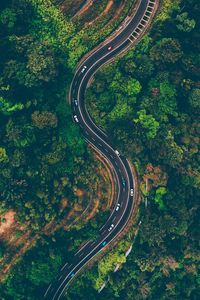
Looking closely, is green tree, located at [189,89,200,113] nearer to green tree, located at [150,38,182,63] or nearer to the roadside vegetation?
the roadside vegetation

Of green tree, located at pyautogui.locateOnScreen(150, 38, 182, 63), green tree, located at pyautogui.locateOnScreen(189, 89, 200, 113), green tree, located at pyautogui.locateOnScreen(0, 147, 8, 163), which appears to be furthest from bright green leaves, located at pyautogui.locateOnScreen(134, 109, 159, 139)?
green tree, located at pyautogui.locateOnScreen(0, 147, 8, 163)

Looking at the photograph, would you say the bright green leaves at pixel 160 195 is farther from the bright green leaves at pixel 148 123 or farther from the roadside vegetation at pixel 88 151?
the bright green leaves at pixel 148 123

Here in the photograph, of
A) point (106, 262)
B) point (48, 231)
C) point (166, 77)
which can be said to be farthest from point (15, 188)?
point (166, 77)

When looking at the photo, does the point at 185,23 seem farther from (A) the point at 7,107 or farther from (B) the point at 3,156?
(B) the point at 3,156

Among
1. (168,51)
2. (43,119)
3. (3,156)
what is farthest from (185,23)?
(3,156)

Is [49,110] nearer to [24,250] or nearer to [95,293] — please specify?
[24,250]

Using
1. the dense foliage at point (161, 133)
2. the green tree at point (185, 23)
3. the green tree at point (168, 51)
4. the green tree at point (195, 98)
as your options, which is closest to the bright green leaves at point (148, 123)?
the dense foliage at point (161, 133)

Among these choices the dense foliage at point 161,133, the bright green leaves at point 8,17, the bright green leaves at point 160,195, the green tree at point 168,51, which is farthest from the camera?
the bright green leaves at point 160,195

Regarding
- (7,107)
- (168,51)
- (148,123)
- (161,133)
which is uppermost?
(7,107)
